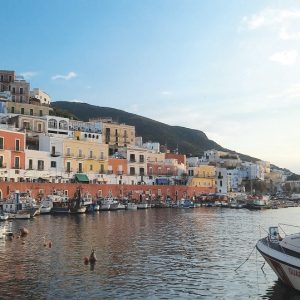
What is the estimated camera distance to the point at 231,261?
1181 inches

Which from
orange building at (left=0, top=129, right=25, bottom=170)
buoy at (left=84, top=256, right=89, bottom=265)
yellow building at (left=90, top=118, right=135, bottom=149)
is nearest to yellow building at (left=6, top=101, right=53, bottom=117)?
yellow building at (left=90, top=118, right=135, bottom=149)

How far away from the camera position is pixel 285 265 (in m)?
21.3

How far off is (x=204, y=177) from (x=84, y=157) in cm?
4059

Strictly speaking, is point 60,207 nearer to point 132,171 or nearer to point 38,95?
point 132,171

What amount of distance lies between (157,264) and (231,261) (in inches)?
182

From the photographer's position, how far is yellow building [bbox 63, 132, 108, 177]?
87.3 metres

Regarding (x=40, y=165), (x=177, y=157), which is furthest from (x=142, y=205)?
(x=177, y=157)

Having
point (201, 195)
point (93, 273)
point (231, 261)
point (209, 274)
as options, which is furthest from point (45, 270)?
point (201, 195)

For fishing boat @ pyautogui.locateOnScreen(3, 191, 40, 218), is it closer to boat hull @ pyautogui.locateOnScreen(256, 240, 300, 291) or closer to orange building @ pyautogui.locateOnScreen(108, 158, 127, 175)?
orange building @ pyautogui.locateOnScreen(108, 158, 127, 175)

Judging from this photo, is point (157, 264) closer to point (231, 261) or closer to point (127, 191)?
point (231, 261)

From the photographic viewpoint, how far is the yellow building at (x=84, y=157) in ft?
286

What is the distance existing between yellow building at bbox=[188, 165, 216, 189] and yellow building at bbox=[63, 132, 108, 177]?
28412 millimetres

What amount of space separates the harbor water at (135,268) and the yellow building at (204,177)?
7334cm

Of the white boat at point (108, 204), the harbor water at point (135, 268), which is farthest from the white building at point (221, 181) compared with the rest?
the harbor water at point (135, 268)
